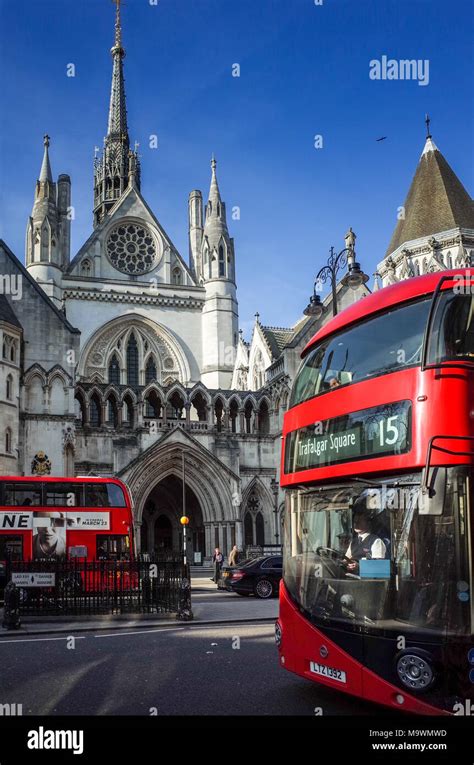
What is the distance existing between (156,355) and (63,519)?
24.3 m

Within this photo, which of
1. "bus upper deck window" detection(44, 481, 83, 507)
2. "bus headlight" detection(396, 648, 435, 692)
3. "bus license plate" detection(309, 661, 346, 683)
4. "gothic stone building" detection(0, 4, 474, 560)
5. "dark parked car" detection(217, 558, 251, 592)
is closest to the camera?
"bus headlight" detection(396, 648, 435, 692)

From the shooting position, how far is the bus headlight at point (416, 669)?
5684 millimetres

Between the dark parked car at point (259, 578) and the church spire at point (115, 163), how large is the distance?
33.8 meters

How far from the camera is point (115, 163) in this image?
53.3 metres

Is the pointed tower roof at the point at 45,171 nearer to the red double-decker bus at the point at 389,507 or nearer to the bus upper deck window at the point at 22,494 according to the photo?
the bus upper deck window at the point at 22,494

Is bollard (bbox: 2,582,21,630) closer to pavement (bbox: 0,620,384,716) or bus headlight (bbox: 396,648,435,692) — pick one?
pavement (bbox: 0,620,384,716)

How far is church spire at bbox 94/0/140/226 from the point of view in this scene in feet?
172

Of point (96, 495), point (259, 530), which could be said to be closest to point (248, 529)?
point (259, 530)

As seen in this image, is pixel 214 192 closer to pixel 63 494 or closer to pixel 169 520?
pixel 169 520

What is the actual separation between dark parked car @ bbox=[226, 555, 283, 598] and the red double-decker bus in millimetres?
14183

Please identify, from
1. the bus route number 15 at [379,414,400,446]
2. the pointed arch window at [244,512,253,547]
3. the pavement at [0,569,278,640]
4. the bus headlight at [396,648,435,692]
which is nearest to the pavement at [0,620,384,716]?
the bus headlight at [396,648,435,692]

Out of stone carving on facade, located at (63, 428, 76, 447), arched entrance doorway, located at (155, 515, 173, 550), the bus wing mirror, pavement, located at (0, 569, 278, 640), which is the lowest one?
arched entrance doorway, located at (155, 515, 173, 550)

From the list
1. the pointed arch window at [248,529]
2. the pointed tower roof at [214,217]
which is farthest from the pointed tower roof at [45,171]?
the pointed arch window at [248,529]

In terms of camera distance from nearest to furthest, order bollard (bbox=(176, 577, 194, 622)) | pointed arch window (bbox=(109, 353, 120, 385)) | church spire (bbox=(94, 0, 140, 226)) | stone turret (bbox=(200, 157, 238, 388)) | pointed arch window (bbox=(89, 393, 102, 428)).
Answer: bollard (bbox=(176, 577, 194, 622)) < pointed arch window (bbox=(89, 393, 102, 428)) < pointed arch window (bbox=(109, 353, 120, 385)) < stone turret (bbox=(200, 157, 238, 388)) < church spire (bbox=(94, 0, 140, 226))
